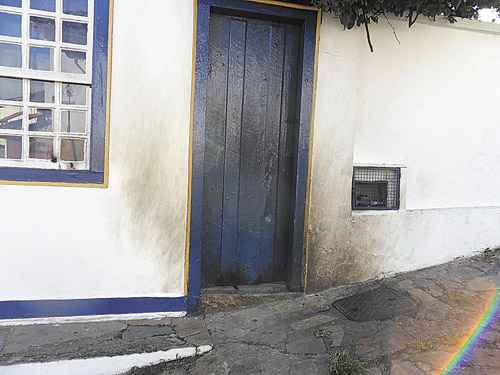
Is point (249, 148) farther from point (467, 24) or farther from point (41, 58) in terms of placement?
point (467, 24)

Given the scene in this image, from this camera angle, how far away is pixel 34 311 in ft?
10.6

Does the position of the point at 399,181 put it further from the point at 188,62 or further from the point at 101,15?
the point at 101,15

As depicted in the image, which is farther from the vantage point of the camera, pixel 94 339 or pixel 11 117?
pixel 11 117

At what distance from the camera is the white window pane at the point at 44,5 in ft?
10.4

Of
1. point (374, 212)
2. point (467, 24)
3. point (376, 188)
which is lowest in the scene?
point (374, 212)

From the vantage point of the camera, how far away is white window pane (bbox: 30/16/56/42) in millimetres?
3184

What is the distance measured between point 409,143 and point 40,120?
367 centimetres

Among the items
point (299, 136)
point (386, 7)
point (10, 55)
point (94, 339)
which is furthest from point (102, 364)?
point (386, 7)

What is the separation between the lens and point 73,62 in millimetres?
3295

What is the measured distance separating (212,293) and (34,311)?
151 cm

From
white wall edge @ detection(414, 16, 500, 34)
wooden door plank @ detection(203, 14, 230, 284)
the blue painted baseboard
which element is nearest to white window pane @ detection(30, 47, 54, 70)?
wooden door plank @ detection(203, 14, 230, 284)

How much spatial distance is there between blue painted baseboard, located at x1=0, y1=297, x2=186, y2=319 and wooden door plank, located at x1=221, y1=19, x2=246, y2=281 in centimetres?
67

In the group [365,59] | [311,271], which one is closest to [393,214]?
[311,271]

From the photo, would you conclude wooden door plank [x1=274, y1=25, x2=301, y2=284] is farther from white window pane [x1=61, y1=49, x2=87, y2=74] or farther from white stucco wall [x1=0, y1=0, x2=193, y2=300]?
white window pane [x1=61, y1=49, x2=87, y2=74]
